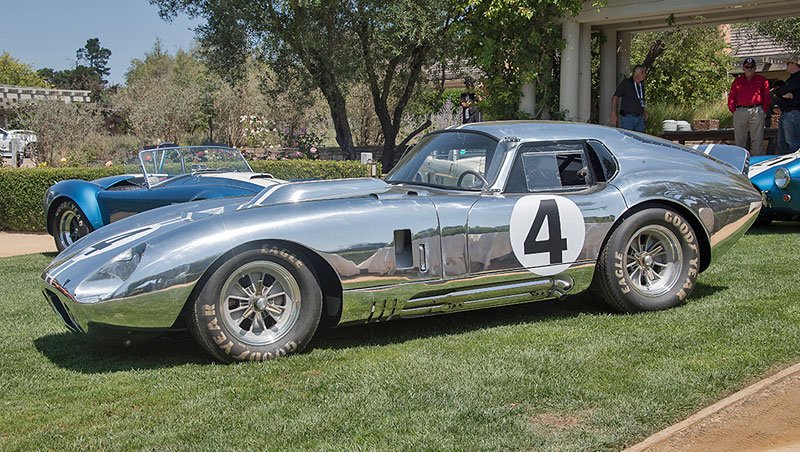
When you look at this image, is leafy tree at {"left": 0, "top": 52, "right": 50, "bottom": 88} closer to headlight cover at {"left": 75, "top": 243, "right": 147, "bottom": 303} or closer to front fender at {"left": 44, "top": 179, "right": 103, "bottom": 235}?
front fender at {"left": 44, "top": 179, "right": 103, "bottom": 235}

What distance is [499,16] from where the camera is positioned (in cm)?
1358

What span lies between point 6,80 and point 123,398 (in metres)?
60.8

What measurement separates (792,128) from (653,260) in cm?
757

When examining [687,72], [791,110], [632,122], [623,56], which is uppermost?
[623,56]

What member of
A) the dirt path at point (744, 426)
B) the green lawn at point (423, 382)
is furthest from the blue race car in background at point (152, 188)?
the dirt path at point (744, 426)

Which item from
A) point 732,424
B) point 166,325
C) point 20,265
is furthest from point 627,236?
point 20,265

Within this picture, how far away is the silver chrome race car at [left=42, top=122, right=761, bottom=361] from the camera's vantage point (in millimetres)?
4602

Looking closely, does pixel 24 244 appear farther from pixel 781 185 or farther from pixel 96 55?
pixel 96 55

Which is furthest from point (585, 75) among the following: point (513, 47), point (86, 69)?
point (86, 69)

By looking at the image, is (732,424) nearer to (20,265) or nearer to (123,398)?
(123,398)

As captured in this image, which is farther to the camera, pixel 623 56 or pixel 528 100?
pixel 623 56

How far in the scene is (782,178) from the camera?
905 cm

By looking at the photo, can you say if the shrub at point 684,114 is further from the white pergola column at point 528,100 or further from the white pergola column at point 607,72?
the white pergola column at point 528,100

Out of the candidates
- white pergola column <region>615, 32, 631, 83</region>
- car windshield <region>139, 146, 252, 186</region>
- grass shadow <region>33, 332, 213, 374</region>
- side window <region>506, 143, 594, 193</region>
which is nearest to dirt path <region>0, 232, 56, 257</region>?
car windshield <region>139, 146, 252, 186</region>
